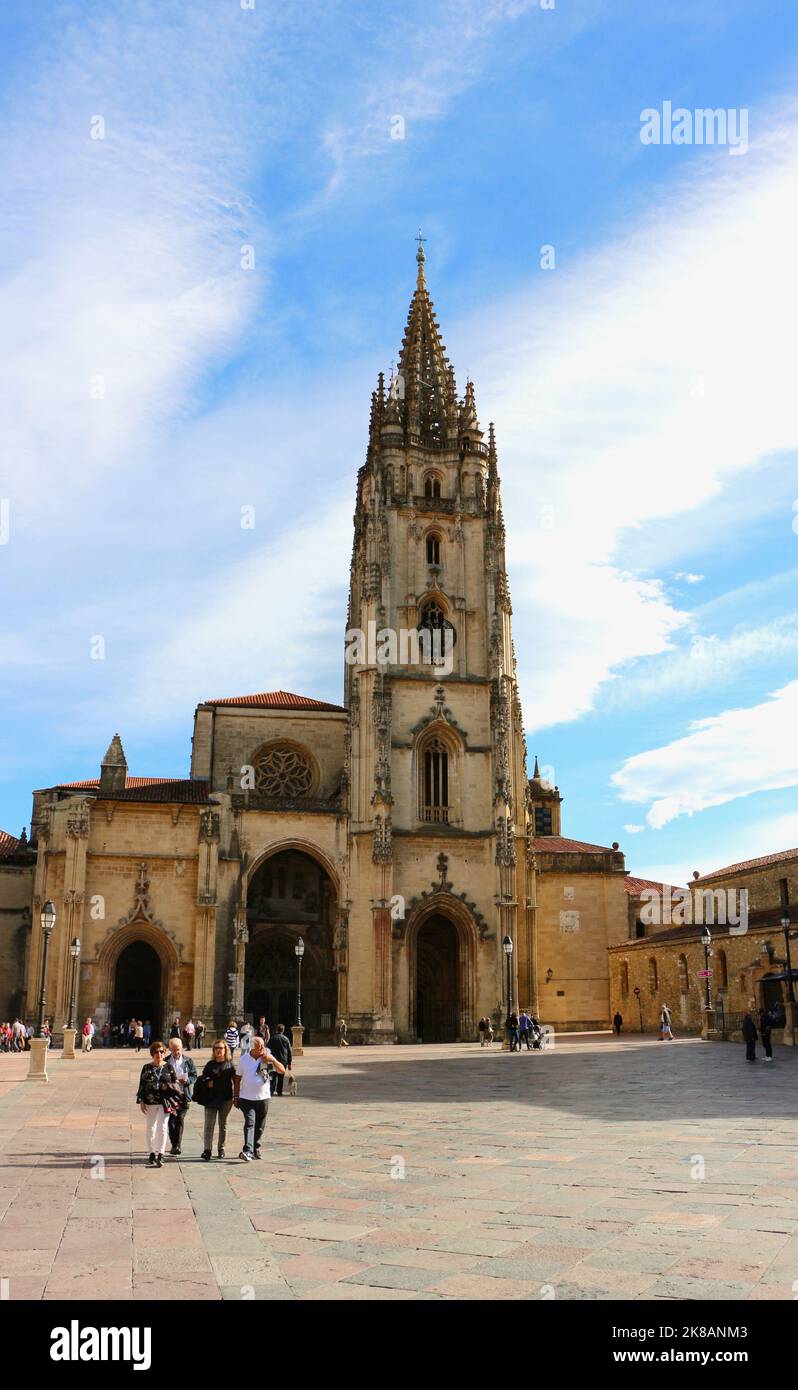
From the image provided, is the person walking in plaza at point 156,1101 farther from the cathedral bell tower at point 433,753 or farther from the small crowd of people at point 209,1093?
the cathedral bell tower at point 433,753

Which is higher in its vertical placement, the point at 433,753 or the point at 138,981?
the point at 433,753

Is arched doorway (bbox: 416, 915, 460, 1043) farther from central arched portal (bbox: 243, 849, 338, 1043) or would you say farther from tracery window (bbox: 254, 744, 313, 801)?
tracery window (bbox: 254, 744, 313, 801)

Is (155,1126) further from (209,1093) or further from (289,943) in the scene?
(289,943)

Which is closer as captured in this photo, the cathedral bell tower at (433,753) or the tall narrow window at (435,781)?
the cathedral bell tower at (433,753)

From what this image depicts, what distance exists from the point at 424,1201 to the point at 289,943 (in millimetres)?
36586

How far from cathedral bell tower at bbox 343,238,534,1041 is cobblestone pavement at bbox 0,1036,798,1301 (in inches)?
948

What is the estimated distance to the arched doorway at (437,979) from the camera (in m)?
44.7

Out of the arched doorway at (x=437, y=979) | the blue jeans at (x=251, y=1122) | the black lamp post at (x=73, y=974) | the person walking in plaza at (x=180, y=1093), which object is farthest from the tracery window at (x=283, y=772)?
the blue jeans at (x=251, y=1122)

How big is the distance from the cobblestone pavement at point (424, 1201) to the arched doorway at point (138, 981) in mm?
25682

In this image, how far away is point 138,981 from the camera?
44.2 metres

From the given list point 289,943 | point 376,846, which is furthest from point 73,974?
point 376,846

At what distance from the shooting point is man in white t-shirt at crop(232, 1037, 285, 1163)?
1188 cm

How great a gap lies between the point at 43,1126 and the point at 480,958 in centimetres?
2999
